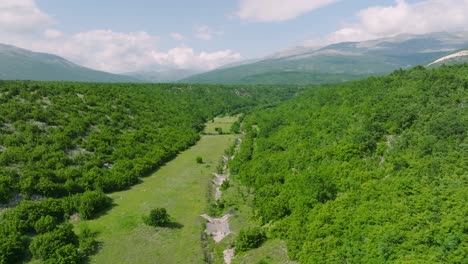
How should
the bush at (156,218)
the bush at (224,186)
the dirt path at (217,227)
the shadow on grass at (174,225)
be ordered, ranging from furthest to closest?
the bush at (224,186), the shadow on grass at (174,225), the bush at (156,218), the dirt path at (217,227)

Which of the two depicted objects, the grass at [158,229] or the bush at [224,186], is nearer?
the grass at [158,229]

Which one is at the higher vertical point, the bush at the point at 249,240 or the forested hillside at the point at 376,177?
the forested hillside at the point at 376,177

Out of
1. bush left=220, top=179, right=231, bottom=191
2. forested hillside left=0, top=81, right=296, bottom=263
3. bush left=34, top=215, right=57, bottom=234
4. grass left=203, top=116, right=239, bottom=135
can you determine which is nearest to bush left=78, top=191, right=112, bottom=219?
forested hillside left=0, top=81, right=296, bottom=263

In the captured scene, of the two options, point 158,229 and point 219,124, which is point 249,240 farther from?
point 219,124

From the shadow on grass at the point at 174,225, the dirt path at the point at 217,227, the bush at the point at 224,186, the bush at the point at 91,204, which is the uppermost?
the bush at the point at 91,204

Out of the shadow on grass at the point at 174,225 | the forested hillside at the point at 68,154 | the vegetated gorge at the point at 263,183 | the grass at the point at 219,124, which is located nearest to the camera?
the vegetated gorge at the point at 263,183

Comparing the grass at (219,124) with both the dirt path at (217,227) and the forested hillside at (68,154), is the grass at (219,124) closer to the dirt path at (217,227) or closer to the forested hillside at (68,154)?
the forested hillside at (68,154)

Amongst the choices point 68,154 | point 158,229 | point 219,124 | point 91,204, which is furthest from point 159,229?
point 219,124

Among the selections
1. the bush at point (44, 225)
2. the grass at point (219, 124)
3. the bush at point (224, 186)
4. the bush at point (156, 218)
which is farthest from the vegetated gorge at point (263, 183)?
the grass at point (219, 124)
